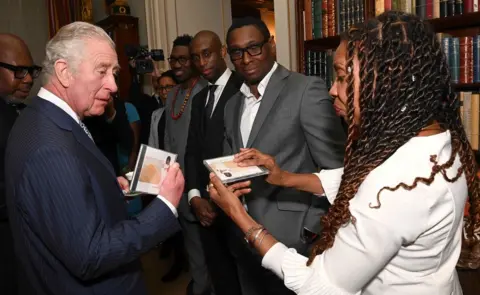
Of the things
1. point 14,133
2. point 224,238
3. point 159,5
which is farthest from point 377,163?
point 159,5

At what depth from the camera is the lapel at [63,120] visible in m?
1.08

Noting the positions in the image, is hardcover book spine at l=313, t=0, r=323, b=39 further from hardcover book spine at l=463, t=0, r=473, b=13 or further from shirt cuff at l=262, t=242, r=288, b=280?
shirt cuff at l=262, t=242, r=288, b=280

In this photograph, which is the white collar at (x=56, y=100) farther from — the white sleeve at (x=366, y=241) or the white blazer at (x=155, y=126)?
the white blazer at (x=155, y=126)

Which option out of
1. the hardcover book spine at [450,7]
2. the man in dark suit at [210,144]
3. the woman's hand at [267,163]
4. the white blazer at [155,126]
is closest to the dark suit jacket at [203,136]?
the man in dark suit at [210,144]

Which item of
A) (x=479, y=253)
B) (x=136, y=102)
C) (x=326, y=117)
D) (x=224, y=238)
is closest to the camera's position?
(x=326, y=117)

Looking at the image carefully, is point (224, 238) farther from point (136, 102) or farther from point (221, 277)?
point (136, 102)

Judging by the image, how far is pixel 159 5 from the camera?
3.77m

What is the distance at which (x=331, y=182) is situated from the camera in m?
1.48

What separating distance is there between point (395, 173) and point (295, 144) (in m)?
0.91

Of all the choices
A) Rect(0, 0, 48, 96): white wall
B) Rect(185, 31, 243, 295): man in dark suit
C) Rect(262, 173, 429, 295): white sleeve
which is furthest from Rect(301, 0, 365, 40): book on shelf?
Rect(0, 0, 48, 96): white wall

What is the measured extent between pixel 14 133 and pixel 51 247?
331 millimetres

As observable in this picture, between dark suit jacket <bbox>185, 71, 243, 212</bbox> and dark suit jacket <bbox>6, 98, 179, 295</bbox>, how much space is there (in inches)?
42.5

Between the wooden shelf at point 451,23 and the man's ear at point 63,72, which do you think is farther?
the wooden shelf at point 451,23

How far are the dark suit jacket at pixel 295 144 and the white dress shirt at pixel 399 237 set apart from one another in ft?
2.53
